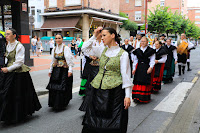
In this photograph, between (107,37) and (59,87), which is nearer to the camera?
(107,37)

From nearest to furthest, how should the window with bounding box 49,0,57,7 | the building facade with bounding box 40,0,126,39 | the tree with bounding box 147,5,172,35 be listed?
the building facade with bounding box 40,0,126,39, the window with bounding box 49,0,57,7, the tree with bounding box 147,5,172,35

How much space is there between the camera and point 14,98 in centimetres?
461

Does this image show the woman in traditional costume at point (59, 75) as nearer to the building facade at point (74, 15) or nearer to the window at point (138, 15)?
the building facade at point (74, 15)

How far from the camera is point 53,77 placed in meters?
5.49

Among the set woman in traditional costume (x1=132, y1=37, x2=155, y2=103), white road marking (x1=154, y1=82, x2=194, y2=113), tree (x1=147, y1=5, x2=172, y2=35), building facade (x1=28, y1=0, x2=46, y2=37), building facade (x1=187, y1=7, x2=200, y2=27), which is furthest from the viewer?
building facade (x1=187, y1=7, x2=200, y2=27)

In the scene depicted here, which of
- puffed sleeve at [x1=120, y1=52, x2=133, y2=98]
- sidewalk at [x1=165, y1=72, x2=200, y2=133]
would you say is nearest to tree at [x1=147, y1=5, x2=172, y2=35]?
sidewalk at [x1=165, y1=72, x2=200, y2=133]

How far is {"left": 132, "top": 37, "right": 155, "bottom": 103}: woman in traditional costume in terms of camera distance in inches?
242

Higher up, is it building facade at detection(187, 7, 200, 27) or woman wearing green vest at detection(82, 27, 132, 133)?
building facade at detection(187, 7, 200, 27)

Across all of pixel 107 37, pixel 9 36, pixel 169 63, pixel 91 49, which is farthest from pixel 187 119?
pixel 169 63

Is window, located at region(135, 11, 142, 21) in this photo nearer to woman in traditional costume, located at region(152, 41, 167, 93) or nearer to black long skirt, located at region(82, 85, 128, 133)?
woman in traditional costume, located at region(152, 41, 167, 93)

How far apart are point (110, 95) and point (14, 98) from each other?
8.01ft

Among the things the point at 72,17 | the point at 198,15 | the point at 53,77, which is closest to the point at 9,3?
the point at 53,77

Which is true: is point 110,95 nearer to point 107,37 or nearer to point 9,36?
point 107,37

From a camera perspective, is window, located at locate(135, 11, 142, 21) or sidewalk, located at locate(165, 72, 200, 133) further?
window, located at locate(135, 11, 142, 21)
